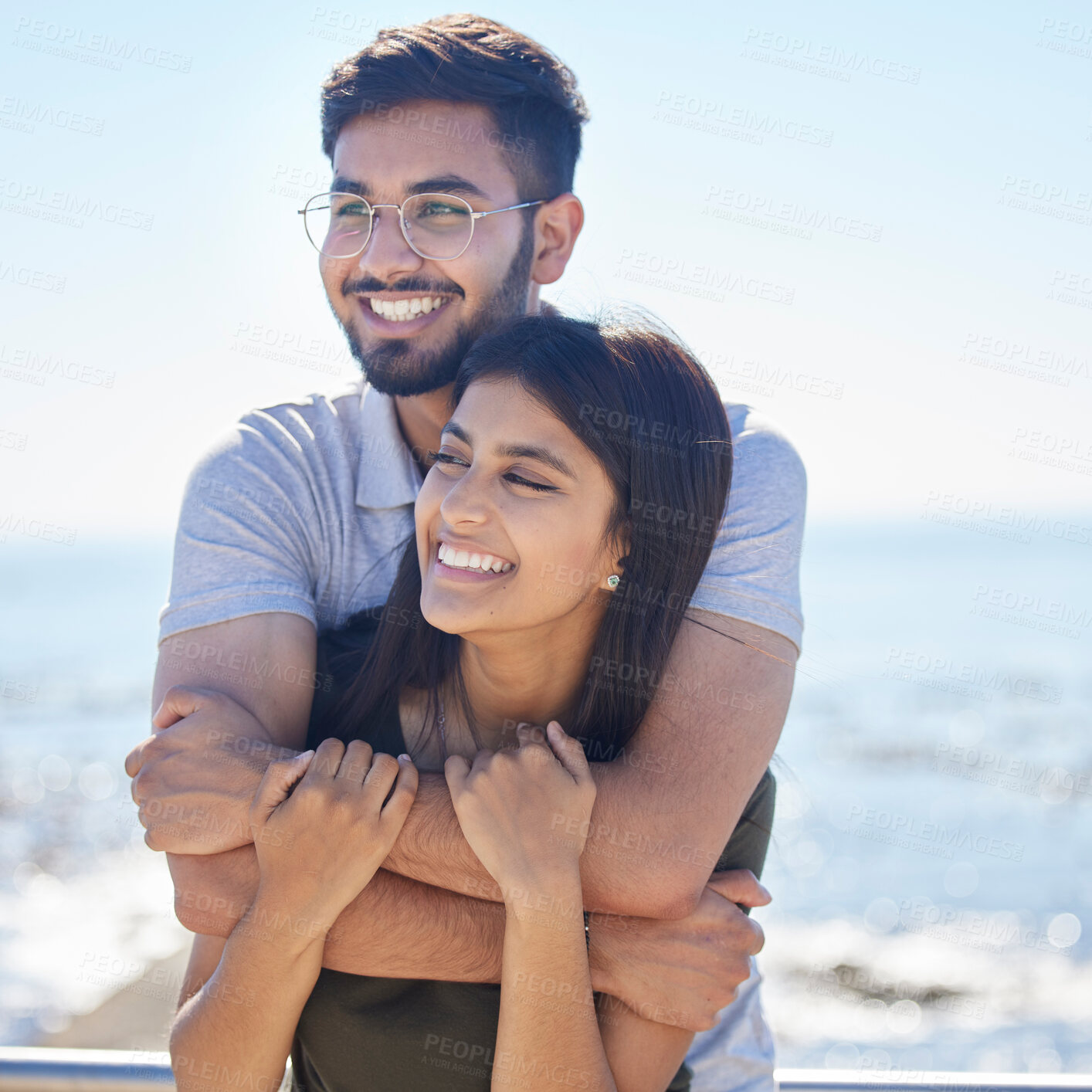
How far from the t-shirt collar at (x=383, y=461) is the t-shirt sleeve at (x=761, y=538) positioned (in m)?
1.02

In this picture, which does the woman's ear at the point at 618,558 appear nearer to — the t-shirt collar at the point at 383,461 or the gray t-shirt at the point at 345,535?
the gray t-shirt at the point at 345,535

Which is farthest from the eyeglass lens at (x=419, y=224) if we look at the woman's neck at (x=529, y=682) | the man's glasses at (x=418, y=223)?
the woman's neck at (x=529, y=682)

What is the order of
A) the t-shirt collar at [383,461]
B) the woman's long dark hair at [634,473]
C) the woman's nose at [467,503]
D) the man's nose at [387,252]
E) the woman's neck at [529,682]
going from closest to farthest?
the woman's nose at [467,503] → the woman's long dark hair at [634,473] → the woman's neck at [529,682] → the t-shirt collar at [383,461] → the man's nose at [387,252]

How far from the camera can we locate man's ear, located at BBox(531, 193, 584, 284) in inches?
149

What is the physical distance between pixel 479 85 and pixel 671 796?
8.20 ft

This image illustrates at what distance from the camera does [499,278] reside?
355 centimetres

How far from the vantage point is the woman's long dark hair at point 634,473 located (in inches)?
105

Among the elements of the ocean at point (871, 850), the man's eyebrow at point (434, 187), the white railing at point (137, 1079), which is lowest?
the ocean at point (871, 850)

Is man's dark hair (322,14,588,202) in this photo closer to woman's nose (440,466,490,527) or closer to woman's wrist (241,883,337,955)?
woman's nose (440,466,490,527)

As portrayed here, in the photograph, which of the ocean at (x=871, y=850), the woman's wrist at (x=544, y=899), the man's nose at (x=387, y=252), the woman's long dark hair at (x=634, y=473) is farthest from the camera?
the ocean at (x=871, y=850)

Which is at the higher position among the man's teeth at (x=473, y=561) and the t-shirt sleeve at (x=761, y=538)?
the t-shirt sleeve at (x=761, y=538)

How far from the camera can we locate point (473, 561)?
2594mm

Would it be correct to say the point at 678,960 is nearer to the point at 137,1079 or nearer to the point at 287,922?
the point at 287,922

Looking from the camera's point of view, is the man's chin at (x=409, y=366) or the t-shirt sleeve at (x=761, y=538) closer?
the t-shirt sleeve at (x=761, y=538)
